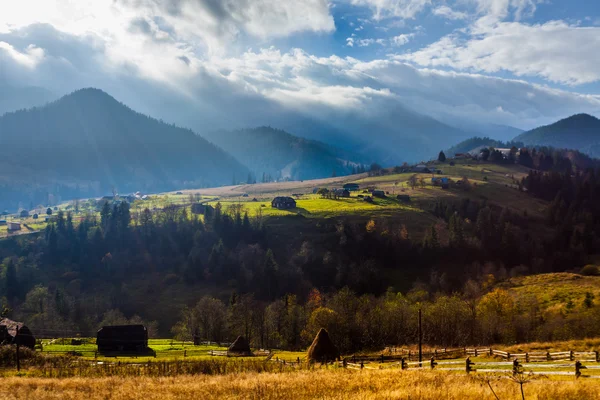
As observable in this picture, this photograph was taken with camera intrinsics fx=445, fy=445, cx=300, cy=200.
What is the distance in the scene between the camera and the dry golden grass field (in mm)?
25359

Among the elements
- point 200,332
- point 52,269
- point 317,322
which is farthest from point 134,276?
point 317,322

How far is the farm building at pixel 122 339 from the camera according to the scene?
80188mm

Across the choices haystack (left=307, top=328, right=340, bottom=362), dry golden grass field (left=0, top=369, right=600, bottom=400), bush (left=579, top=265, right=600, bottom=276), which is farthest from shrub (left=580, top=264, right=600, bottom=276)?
dry golden grass field (left=0, top=369, right=600, bottom=400)

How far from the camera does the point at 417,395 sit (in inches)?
1022

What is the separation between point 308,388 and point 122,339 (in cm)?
6275

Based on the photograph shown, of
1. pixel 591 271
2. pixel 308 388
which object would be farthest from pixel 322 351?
pixel 591 271

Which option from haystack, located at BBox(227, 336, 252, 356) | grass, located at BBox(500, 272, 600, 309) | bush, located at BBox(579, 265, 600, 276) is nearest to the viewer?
haystack, located at BBox(227, 336, 252, 356)

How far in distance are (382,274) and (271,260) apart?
39363 millimetres

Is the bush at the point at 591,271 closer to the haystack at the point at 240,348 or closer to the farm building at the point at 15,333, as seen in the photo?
the haystack at the point at 240,348

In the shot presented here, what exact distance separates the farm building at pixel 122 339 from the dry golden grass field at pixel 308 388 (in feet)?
142

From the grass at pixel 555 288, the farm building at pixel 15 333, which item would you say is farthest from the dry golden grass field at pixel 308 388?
the grass at pixel 555 288

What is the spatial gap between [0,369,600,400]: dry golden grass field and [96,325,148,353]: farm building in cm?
4339

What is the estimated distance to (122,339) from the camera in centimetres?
8275

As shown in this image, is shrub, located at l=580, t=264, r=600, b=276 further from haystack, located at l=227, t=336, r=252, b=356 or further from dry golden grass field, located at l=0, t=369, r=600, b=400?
dry golden grass field, located at l=0, t=369, r=600, b=400
